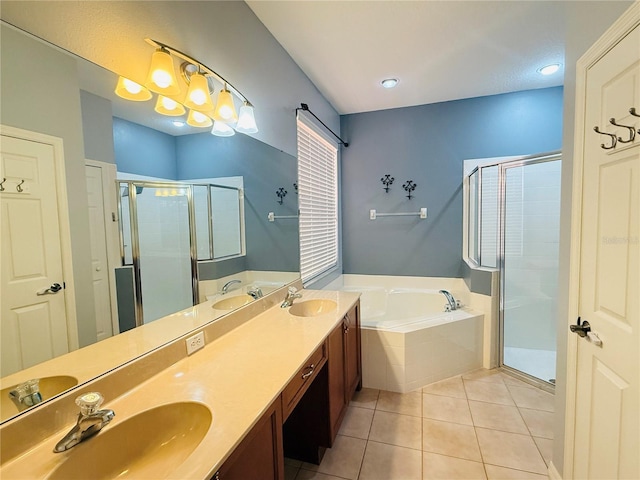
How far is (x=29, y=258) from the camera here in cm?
85

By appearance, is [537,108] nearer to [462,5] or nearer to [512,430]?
[462,5]

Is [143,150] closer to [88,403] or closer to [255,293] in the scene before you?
[88,403]

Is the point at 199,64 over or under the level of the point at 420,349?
over

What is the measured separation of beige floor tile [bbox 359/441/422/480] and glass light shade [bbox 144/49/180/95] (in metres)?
2.21

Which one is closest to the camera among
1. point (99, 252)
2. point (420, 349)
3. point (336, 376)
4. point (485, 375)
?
point (99, 252)

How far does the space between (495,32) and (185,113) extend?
89.0 inches

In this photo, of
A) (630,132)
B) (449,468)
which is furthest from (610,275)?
(449,468)

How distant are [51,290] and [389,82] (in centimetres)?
301

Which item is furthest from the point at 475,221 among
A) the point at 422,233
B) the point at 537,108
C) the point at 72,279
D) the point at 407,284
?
the point at 72,279

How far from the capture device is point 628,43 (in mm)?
996

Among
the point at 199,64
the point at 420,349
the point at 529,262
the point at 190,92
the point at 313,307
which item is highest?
the point at 199,64

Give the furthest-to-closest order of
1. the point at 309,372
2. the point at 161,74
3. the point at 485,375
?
the point at 485,375
the point at 309,372
the point at 161,74

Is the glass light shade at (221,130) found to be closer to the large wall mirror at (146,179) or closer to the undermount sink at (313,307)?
the large wall mirror at (146,179)

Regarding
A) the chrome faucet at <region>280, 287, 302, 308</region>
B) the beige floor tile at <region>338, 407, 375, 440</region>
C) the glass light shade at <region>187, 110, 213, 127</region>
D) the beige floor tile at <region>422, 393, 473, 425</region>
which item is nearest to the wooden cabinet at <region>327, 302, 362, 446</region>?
the beige floor tile at <region>338, 407, 375, 440</region>
